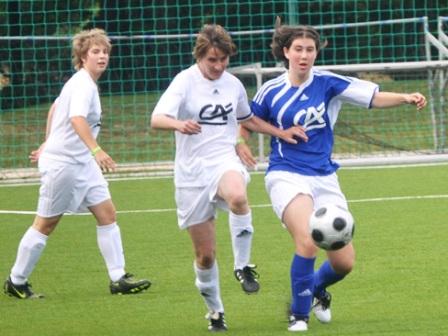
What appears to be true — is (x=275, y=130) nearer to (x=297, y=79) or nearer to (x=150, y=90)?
(x=297, y=79)

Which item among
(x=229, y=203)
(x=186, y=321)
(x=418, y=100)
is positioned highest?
(x=418, y=100)

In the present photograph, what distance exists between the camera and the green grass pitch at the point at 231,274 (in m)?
7.21

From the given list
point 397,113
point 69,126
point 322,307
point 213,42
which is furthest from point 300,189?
point 397,113

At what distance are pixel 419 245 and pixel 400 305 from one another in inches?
96.5

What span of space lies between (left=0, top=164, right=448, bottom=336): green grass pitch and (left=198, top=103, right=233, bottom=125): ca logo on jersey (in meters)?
1.22

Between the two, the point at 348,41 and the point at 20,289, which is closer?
the point at 20,289

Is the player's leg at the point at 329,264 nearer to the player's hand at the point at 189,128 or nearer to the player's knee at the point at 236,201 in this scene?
the player's knee at the point at 236,201

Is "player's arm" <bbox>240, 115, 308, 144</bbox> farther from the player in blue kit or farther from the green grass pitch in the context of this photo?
the green grass pitch

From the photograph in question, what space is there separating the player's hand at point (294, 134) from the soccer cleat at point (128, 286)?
1871 mm

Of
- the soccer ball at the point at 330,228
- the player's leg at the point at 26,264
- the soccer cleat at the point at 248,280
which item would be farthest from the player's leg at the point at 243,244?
the player's leg at the point at 26,264

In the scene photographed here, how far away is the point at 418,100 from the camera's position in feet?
23.2

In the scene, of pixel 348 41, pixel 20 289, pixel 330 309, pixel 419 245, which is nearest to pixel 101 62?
pixel 20 289

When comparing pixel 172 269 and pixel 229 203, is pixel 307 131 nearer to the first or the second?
pixel 229 203

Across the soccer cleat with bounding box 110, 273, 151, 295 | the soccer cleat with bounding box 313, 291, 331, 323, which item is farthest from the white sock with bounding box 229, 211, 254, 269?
the soccer cleat with bounding box 313, 291, 331, 323
